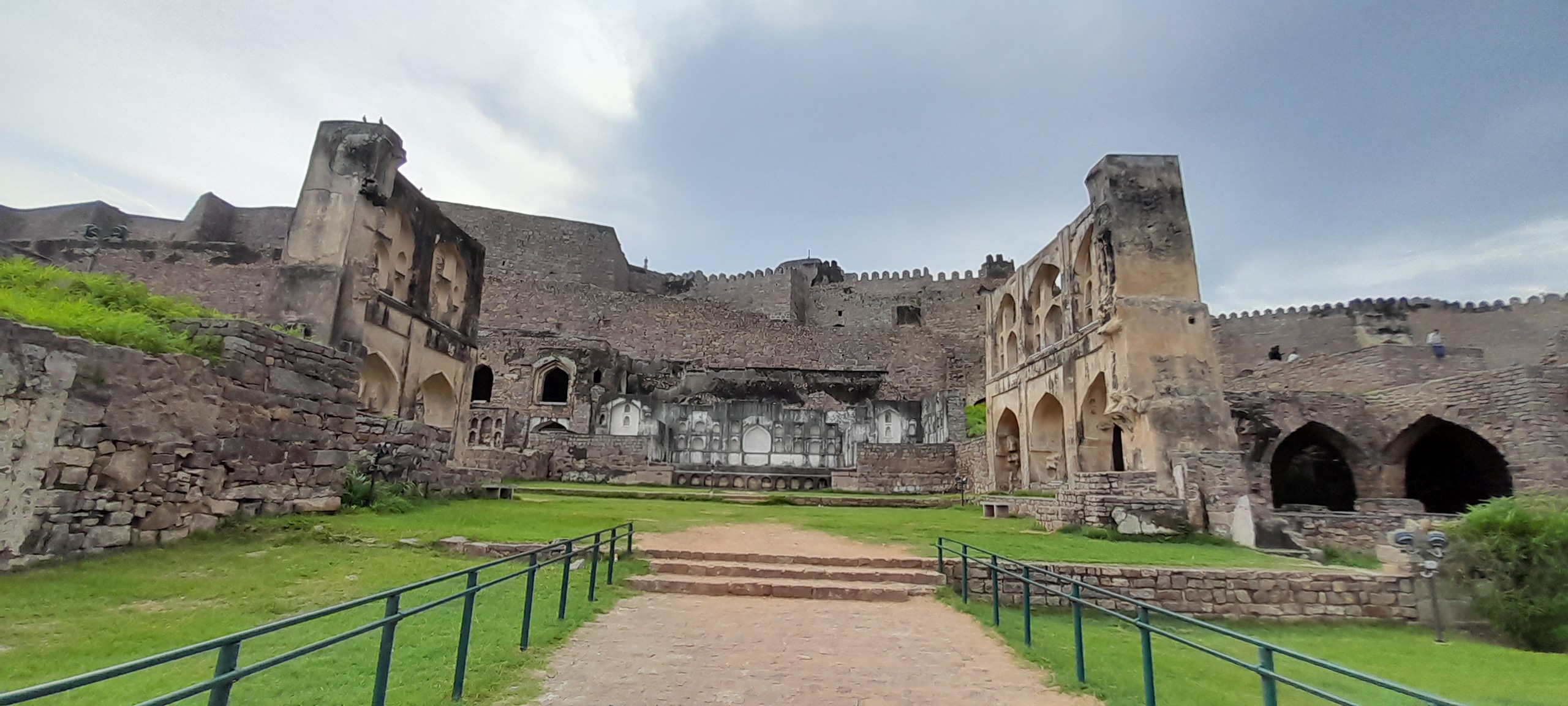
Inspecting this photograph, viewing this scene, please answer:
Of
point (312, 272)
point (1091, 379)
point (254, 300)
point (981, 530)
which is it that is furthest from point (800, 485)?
point (254, 300)

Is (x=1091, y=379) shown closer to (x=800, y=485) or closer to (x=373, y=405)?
(x=800, y=485)

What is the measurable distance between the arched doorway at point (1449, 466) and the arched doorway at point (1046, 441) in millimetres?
6816

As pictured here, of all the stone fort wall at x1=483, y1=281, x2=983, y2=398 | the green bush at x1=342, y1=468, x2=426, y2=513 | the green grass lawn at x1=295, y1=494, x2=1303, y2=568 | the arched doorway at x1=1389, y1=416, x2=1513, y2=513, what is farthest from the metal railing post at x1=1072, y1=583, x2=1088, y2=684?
the stone fort wall at x1=483, y1=281, x2=983, y2=398

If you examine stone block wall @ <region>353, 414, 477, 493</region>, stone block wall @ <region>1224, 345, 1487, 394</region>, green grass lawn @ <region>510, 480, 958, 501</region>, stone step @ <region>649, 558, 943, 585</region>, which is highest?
stone block wall @ <region>1224, 345, 1487, 394</region>

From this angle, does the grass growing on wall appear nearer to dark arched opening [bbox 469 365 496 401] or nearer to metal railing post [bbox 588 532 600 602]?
metal railing post [bbox 588 532 600 602]

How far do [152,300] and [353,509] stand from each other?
3.20 meters

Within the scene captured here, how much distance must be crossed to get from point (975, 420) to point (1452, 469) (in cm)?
1533

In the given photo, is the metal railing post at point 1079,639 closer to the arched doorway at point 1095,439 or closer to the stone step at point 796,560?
the stone step at point 796,560

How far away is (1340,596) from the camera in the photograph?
7.35m

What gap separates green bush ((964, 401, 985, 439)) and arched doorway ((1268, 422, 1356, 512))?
878 centimetres

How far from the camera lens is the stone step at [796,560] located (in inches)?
296

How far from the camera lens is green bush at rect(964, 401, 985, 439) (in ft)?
87.6

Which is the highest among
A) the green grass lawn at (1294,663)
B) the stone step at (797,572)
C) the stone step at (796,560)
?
the stone step at (796,560)

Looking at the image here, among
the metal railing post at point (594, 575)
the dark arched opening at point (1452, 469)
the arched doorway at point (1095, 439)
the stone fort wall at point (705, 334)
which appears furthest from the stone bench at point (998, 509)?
the stone fort wall at point (705, 334)
